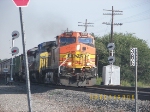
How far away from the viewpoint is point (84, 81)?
22.6m

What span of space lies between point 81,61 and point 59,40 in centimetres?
204

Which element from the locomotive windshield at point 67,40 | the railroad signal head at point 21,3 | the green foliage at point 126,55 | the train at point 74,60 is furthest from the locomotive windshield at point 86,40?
the green foliage at point 126,55

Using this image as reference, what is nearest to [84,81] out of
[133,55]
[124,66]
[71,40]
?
[71,40]

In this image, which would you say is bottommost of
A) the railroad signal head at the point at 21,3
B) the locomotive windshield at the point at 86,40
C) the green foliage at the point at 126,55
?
the green foliage at the point at 126,55

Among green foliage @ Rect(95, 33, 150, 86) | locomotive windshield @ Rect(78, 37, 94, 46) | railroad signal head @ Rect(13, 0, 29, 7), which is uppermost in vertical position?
railroad signal head @ Rect(13, 0, 29, 7)

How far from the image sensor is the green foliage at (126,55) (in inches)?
2290

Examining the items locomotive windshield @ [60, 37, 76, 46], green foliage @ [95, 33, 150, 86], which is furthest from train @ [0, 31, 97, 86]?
green foliage @ [95, 33, 150, 86]

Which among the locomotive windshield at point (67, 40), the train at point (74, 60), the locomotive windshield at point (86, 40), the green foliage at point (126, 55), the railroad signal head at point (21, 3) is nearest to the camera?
the railroad signal head at point (21, 3)

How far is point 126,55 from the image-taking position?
62.5 m

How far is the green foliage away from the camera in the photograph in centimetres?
5816

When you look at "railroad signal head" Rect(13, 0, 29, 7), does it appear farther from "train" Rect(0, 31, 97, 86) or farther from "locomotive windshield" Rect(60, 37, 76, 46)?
"locomotive windshield" Rect(60, 37, 76, 46)

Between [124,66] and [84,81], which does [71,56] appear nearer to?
[84,81]

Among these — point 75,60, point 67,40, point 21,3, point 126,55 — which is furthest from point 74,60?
point 126,55

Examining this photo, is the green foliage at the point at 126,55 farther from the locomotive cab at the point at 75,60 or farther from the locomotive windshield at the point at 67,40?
the locomotive windshield at the point at 67,40
